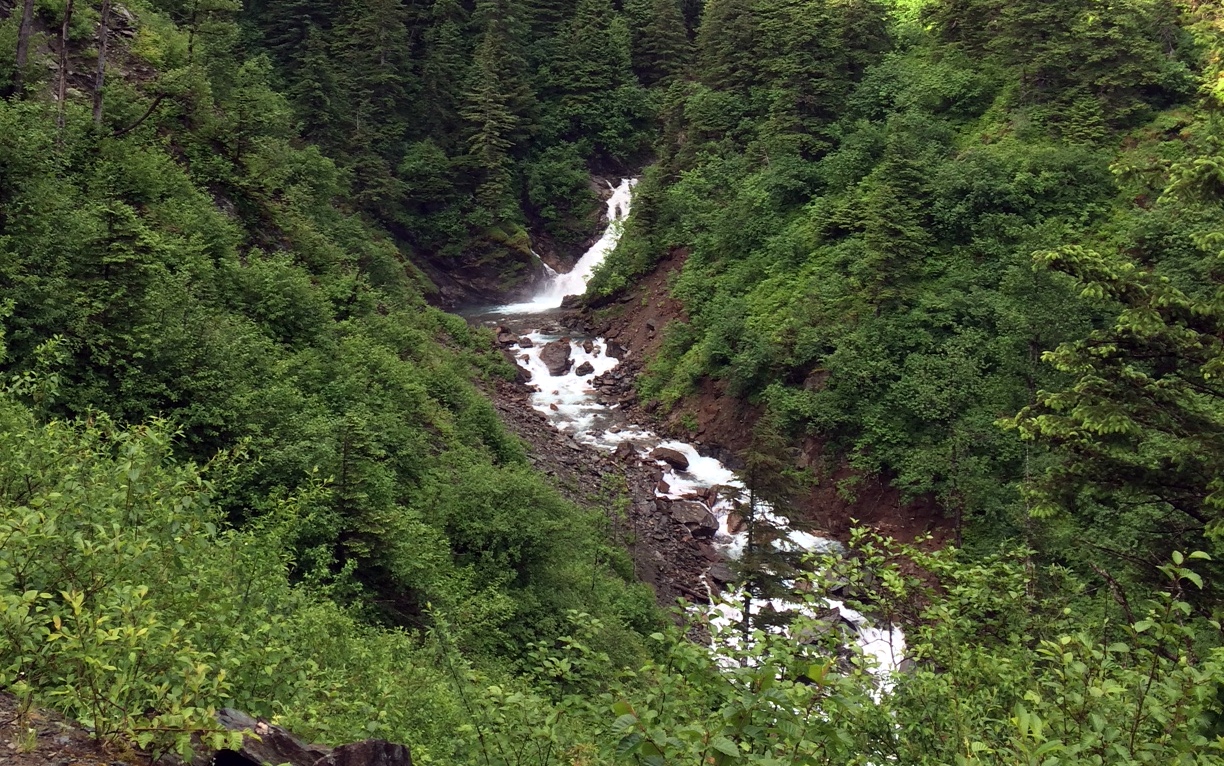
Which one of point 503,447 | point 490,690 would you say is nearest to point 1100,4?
point 503,447

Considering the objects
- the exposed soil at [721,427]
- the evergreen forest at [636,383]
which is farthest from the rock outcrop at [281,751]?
the exposed soil at [721,427]

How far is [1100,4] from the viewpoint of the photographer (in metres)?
25.5

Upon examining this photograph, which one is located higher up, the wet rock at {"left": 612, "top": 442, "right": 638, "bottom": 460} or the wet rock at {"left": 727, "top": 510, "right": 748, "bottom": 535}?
the wet rock at {"left": 612, "top": 442, "right": 638, "bottom": 460}

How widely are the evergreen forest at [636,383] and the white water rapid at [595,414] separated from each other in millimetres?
1622

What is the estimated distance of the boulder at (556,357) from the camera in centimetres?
3229

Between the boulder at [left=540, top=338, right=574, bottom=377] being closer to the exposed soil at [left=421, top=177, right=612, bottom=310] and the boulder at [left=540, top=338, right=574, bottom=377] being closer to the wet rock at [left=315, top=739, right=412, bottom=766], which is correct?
the exposed soil at [left=421, top=177, right=612, bottom=310]

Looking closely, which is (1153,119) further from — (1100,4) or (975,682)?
(975,682)

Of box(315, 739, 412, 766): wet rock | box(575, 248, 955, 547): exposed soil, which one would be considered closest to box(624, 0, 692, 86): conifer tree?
box(575, 248, 955, 547): exposed soil

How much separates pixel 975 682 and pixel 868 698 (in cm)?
96

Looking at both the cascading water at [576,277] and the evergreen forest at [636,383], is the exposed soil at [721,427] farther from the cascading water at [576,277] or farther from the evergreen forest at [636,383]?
the cascading water at [576,277]

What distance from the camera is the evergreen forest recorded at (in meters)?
4.26

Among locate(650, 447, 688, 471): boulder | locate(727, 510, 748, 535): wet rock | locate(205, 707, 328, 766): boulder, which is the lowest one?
locate(727, 510, 748, 535): wet rock

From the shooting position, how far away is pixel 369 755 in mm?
4363

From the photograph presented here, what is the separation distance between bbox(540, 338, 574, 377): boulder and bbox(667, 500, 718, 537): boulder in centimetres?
1111
